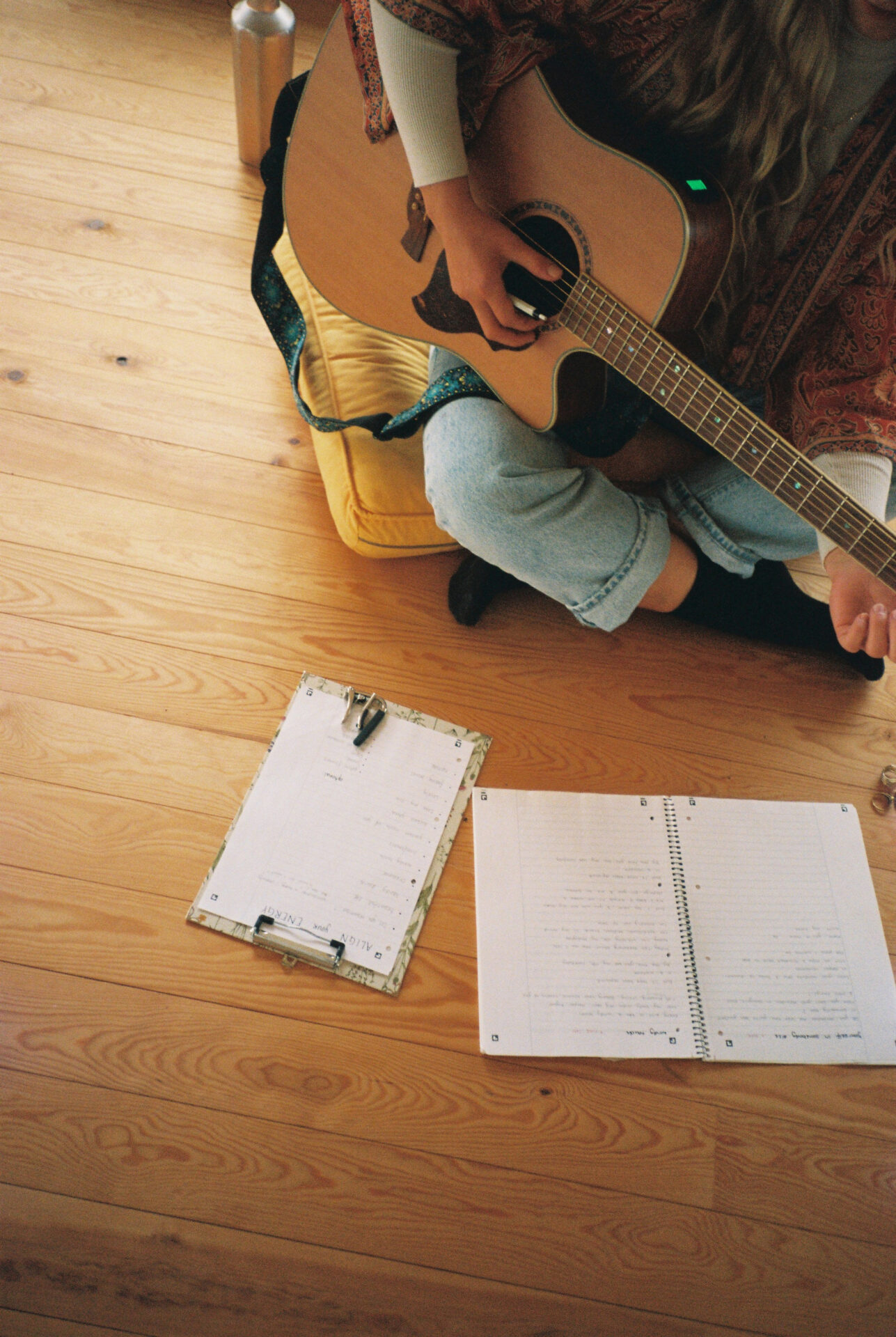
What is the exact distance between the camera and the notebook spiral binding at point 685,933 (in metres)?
1.02

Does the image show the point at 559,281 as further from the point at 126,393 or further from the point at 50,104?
the point at 50,104

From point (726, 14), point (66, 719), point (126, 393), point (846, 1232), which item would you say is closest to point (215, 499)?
point (126, 393)

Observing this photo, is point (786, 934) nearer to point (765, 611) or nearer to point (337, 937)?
point (765, 611)

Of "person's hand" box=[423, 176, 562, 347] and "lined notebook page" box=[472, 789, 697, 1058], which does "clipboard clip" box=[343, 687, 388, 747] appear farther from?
"person's hand" box=[423, 176, 562, 347]

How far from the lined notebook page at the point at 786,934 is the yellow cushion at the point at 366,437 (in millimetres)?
533

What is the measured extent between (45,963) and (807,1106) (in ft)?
2.89

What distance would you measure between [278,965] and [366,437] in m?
0.72

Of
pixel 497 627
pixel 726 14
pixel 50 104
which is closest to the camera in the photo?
pixel 726 14

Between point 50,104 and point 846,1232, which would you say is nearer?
point 846,1232

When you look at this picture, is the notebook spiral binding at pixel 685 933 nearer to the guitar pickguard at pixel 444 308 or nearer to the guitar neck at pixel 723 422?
the guitar neck at pixel 723 422

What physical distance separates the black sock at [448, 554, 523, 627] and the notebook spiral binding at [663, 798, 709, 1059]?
1.20ft

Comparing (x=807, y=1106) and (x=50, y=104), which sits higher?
(x=50, y=104)

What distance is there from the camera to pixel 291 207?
111 cm

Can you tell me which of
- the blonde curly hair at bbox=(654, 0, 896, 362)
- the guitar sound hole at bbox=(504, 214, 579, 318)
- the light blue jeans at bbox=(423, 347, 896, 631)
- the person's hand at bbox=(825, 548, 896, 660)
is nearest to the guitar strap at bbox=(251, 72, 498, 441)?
the light blue jeans at bbox=(423, 347, 896, 631)
